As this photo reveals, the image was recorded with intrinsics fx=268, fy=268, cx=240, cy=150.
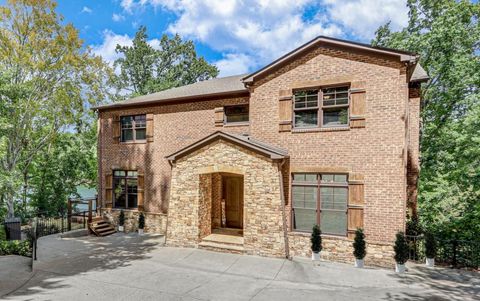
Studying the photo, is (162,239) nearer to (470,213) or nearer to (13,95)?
(13,95)

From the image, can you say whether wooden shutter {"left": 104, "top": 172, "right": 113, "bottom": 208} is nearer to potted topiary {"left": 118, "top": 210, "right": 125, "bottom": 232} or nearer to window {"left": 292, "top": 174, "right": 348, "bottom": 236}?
potted topiary {"left": 118, "top": 210, "right": 125, "bottom": 232}

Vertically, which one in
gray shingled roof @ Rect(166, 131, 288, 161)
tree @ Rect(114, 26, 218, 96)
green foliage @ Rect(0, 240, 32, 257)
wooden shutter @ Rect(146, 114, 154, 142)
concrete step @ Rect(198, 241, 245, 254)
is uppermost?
tree @ Rect(114, 26, 218, 96)

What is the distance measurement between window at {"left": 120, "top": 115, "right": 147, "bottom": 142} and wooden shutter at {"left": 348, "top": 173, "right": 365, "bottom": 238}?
1114 cm

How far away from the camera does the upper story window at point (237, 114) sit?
1306 cm

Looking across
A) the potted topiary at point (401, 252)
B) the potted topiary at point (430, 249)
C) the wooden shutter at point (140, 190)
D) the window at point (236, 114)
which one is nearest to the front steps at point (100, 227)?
the wooden shutter at point (140, 190)

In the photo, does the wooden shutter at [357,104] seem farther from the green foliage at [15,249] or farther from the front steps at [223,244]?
the green foliage at [15,249]

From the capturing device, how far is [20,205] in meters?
20.0

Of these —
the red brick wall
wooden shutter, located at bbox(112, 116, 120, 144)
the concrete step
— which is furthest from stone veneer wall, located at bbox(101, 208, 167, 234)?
the red brick wall

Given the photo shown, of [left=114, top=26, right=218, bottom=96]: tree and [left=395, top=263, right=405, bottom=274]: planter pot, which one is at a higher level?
[left=114, top=26, right=218, bottom=96]: tree

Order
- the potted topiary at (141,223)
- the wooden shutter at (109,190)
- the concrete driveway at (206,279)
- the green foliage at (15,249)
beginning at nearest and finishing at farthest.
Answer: the concrete driveway at (206,279), the green foliage at (15,249), the potted topiary at (141,223), the wooden shutter at (109,190)

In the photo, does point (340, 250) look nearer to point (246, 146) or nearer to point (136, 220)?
point (246, 146)

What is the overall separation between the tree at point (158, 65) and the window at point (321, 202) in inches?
1141

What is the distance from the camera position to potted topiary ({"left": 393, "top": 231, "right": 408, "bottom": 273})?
346 inches

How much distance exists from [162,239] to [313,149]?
8361mm
